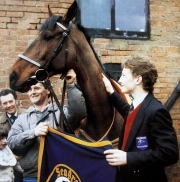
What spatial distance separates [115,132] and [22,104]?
1.67 m

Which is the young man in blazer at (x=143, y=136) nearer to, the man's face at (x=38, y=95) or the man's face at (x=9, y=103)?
the man's face at (x=38, y=95)

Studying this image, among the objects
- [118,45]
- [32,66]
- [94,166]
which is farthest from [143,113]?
[118,45]

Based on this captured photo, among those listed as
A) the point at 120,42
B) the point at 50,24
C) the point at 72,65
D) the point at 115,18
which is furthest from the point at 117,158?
the point at 115,18

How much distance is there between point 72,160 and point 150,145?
2.03 ft

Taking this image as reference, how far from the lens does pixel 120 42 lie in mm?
4691

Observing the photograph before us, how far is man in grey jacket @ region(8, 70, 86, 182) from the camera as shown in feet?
9.50

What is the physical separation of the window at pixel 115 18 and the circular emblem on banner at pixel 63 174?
2.43 m

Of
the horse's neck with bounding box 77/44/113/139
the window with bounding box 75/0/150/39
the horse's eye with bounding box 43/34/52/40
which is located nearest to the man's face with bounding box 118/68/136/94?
the horse's neck with bounding box 77/44/113/139

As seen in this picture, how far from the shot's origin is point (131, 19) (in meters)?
4.82

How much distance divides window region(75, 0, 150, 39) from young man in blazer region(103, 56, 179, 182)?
2363mm

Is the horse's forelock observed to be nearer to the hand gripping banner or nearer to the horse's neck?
the horse's neck

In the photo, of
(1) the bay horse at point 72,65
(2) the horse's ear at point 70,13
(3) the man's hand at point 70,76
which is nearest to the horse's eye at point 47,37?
(1) the bay horse at point 72,65

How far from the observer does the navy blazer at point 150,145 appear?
200cm

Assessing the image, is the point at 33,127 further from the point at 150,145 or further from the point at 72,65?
the point at 150,145
